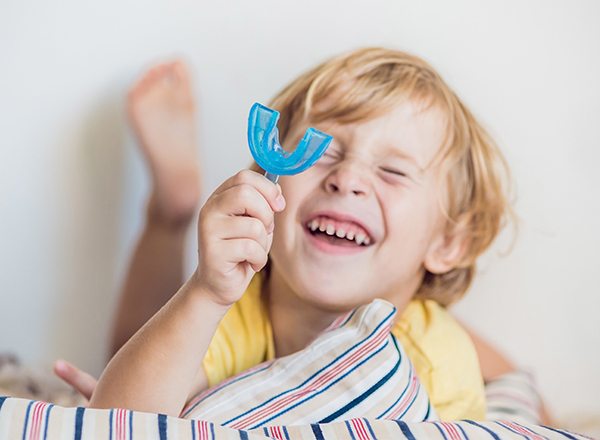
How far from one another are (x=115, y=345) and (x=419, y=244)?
56cm

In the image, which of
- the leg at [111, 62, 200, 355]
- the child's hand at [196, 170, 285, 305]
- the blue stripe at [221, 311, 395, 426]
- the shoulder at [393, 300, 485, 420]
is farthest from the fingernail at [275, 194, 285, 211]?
the leg at [111, 62, 200, 355]

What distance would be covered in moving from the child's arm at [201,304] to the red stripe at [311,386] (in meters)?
0.07

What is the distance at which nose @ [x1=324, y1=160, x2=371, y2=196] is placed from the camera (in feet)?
3.27

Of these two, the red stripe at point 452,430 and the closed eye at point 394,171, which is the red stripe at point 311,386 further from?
the closed eye at point 394,171

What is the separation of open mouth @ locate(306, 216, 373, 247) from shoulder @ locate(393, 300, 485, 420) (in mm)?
174

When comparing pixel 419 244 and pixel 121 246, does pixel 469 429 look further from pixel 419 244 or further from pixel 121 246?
pixel 121 246

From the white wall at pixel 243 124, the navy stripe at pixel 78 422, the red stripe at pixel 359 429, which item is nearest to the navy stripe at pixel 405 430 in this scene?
the red stripe at pixel 359 429

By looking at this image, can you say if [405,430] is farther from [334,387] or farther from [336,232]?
[336,232]

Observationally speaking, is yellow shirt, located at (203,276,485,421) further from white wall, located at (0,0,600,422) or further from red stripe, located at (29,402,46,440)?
red stripe, located at (29,402,46,440)

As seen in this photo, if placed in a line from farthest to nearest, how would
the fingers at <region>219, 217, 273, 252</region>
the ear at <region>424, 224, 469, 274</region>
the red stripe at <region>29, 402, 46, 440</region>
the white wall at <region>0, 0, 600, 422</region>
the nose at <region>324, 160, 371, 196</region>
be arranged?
the white wall at <region>0, 0, 600, 422</region> → the ear at <region>424, 224, 469, 274</region> → the nose at <region>324, 160, 371, 196</region> → the fingers at <region>219, 217, 273, 252</region> → the red stripe at <region>29, 402, 46, 440</region>

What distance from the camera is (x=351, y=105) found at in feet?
3.52

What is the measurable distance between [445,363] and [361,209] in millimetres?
246

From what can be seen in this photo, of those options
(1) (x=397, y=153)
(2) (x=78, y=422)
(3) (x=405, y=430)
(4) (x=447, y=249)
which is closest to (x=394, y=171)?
(1) (x=397, y=153)

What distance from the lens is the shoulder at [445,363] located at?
3.53 ft
